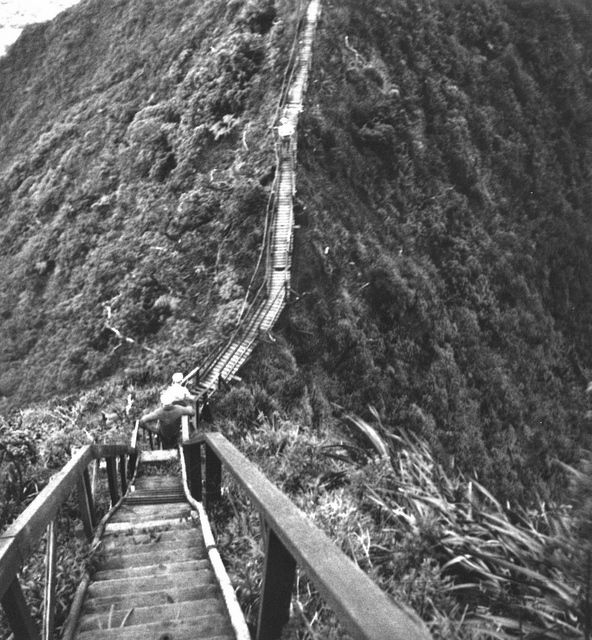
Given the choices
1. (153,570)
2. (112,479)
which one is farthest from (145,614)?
(112,479)

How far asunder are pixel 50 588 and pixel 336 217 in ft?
64.9

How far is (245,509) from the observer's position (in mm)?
4680

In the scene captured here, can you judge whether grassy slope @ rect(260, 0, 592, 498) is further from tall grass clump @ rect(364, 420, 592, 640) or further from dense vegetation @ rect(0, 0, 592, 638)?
tall grass clump @ rect(364, 420, 592, 640)

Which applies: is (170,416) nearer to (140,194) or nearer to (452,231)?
(140,194)

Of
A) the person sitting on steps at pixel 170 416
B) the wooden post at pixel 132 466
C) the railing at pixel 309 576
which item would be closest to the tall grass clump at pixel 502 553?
the railing at pixel 309 576

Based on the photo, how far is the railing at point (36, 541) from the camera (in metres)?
2.20

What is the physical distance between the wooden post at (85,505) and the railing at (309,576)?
1.45 meters

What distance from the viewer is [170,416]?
8578mm

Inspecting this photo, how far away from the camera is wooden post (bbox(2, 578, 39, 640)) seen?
2.26 metres

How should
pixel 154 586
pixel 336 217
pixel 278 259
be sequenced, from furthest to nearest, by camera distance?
pixel 336 217 → pixel 278 259 → pixel 154 586

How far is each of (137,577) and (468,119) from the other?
3277 centimetres

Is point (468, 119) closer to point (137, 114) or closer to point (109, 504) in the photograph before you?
point (137, 114)

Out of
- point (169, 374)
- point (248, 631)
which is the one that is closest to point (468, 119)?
point (169, 374)

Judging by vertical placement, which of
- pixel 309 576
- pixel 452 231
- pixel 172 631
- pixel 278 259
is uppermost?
pixel 452 231
